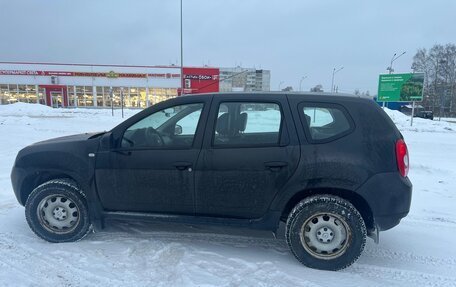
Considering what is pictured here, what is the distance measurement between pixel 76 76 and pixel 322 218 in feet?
157

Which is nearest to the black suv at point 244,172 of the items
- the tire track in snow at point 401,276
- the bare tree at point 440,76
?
the tire track in snow at point 401,276

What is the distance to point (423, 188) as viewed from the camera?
254 inches

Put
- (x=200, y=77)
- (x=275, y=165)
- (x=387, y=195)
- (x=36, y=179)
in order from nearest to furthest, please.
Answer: (x=387, y=195) → (x=275, y=165) → (x=36, y=179) → (x=200, y=77)

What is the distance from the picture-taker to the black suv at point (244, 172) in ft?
11.0

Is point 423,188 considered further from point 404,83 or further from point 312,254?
point 404,83

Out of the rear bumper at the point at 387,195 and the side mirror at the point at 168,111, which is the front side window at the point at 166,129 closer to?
the side mirror at the point at 168,111

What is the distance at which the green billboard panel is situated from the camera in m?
25.2

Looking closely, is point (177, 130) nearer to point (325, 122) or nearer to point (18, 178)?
point (325, 122)

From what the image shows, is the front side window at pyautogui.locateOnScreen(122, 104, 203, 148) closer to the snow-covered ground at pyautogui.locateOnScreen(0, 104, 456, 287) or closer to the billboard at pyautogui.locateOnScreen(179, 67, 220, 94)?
the snow-covered ground at pyautogui.locateOnScreen(0, 104, 456, 287)

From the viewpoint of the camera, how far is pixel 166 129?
3898mm

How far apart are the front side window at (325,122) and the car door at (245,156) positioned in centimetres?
20

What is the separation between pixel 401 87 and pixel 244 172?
27.0m

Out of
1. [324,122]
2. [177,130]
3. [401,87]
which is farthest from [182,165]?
[401,87]

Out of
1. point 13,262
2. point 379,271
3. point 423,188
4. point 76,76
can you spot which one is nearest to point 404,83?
point 423,188
